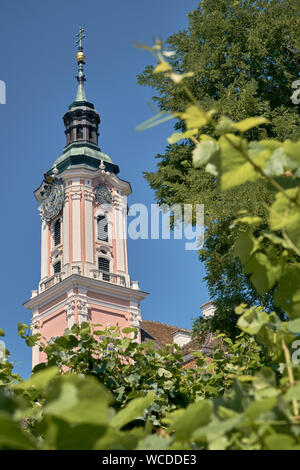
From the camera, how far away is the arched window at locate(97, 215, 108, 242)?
32562 mm

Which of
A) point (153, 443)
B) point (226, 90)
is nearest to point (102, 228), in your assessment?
point (226, 90)

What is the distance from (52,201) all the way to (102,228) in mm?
3515

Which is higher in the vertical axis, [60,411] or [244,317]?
[244,317]

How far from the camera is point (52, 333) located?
98.7 feet

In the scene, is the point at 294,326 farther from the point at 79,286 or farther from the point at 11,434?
the point at 79,286

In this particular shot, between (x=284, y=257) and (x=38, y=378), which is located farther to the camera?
(x=284, y=257)

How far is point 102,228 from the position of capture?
32.9m

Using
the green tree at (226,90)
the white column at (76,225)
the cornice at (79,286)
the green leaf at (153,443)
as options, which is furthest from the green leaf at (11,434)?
the white column at (76,225)

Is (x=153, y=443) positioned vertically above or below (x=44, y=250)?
below

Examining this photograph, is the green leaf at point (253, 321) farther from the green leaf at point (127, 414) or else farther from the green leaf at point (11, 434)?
the green leaf at point (11, 434)

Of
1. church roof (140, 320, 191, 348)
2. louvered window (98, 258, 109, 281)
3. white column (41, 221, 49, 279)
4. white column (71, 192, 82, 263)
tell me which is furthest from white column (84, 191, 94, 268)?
church roof (140, 320, 191, 348)
